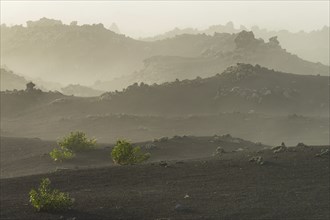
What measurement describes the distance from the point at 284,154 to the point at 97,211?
35.1 ft

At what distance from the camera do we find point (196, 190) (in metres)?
15.6

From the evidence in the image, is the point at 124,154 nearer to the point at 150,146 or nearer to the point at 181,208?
the point at 181,208

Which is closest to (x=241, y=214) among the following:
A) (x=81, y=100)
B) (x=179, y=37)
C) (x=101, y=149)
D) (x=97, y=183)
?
(x=97, y=183)

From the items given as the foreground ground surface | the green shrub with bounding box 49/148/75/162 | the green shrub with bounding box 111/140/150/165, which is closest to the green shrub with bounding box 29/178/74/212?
the foreground ground surface

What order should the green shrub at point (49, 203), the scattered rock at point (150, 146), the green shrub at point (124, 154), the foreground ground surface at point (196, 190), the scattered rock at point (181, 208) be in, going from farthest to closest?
the scattered rock at point (150, 146) < the green shrub at point (124, 154) < the scattered rock at point (181, 208) < the foreground ground surface at point (196, 190) < the green shrub at point (49, 203)

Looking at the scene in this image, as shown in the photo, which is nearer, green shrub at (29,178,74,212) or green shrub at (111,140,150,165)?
green shrub at (29,178,74,212)

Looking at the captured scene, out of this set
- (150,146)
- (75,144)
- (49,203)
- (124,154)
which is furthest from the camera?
(150,146)

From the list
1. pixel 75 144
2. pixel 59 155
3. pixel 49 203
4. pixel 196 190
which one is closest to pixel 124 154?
pixel 196 190

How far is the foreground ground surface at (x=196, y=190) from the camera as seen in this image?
518 inches

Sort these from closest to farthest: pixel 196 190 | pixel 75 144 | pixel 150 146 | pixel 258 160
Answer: pixel 196 190
pixel 258 160
pixel 75 144
pixel 150 146

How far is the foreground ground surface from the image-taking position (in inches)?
518

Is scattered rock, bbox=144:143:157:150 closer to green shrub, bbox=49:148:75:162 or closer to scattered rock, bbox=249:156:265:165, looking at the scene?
green shrub, bbox=49:148:75:162

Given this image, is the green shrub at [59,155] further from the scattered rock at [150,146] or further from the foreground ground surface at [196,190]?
the foreground ground surface at [196,190]

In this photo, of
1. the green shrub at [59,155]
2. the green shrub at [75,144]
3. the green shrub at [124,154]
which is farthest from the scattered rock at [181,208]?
the green shrub at [75,144]
